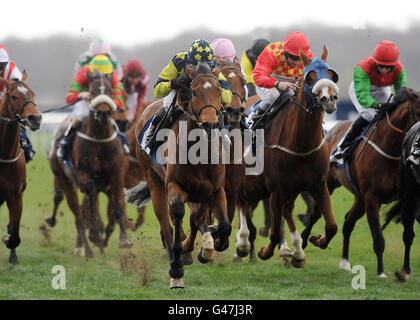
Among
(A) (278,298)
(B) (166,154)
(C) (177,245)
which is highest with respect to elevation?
(B) (166,154)

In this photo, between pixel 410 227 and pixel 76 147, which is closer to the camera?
pixel 410 227

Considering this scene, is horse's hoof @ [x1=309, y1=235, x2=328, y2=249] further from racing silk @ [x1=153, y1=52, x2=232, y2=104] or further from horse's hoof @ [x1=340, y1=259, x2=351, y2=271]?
racing silk @ [x1=153, y1=52, x2=232, y2=104]

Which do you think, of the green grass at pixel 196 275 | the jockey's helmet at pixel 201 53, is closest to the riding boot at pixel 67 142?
the green grass at pixel 196 275

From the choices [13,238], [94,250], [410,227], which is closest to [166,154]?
[13,238]

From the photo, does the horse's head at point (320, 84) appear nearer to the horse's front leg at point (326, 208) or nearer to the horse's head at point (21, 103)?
the horse's front leg at point (326, 208)

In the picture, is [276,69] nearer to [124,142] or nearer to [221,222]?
[221,222]

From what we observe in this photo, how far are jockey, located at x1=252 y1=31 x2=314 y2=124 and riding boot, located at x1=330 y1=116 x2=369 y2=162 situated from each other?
0.95 m

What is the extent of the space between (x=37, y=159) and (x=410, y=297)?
23748mm

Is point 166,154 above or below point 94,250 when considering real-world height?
above

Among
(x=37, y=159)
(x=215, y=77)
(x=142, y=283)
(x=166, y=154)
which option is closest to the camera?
(x=215, y=77)

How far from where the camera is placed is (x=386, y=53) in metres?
8.67

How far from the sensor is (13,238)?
8.14 metres

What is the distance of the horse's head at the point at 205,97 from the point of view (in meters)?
6.14
